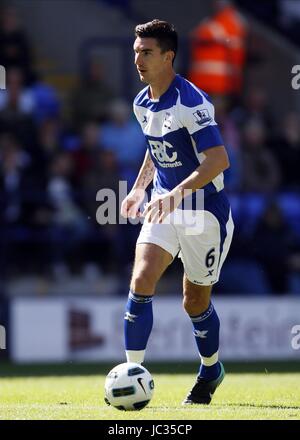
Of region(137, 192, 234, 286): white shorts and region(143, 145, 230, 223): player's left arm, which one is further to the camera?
region(137, 192, 234, 286): white shorts

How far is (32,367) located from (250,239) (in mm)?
3148

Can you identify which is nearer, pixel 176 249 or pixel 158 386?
pixel 176 249

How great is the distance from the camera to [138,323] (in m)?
7.10

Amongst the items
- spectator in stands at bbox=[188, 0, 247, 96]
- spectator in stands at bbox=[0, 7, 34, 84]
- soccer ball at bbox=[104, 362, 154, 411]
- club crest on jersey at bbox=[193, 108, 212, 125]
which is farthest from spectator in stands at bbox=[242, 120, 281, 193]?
soccer ball at bbox=[104, 362, 154, 411]

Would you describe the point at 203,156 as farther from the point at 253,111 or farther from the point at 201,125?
the point at 253,111

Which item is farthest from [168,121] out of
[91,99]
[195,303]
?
[91,99]

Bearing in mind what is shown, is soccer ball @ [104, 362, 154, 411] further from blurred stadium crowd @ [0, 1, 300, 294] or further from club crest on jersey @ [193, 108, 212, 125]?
blurred stadium crowd @ [0, 1, 300, 294]

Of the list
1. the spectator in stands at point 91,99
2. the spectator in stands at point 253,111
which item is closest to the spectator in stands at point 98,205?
the spectator in stands at point 91,99

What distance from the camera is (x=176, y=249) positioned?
7.37 metres

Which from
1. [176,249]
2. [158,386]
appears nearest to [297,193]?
[158,386]

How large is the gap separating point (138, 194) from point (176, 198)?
31.3 inches

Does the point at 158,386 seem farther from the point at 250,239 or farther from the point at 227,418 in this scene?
the point at 250,239

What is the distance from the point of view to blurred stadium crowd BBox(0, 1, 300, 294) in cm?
1327

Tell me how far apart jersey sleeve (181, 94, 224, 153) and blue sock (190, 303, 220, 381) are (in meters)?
1.19
